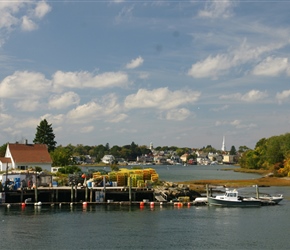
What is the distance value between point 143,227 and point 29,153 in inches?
1722

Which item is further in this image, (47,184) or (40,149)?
(40,149)

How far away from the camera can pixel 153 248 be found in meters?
41.9

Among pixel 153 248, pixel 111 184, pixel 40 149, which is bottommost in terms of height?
pixel 153 248

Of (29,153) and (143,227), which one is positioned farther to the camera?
(29,153)

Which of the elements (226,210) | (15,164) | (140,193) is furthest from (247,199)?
(15,164)

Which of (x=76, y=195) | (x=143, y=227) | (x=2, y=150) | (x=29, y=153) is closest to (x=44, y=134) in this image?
(x=2, y=150)

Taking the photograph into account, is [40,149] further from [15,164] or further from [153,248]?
[153,248]

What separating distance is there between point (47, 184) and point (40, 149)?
20.7 m

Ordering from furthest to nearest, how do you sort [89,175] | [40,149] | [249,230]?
[40,149] < [89,175] < [249,230]

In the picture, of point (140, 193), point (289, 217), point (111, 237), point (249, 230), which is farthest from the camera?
point (140, 193)

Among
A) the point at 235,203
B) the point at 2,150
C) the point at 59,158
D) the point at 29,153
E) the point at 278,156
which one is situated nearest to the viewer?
the point at 235,203

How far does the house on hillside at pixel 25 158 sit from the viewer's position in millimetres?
87062

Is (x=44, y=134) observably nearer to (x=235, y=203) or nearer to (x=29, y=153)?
(x=29, y=153)

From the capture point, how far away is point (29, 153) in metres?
89.4
